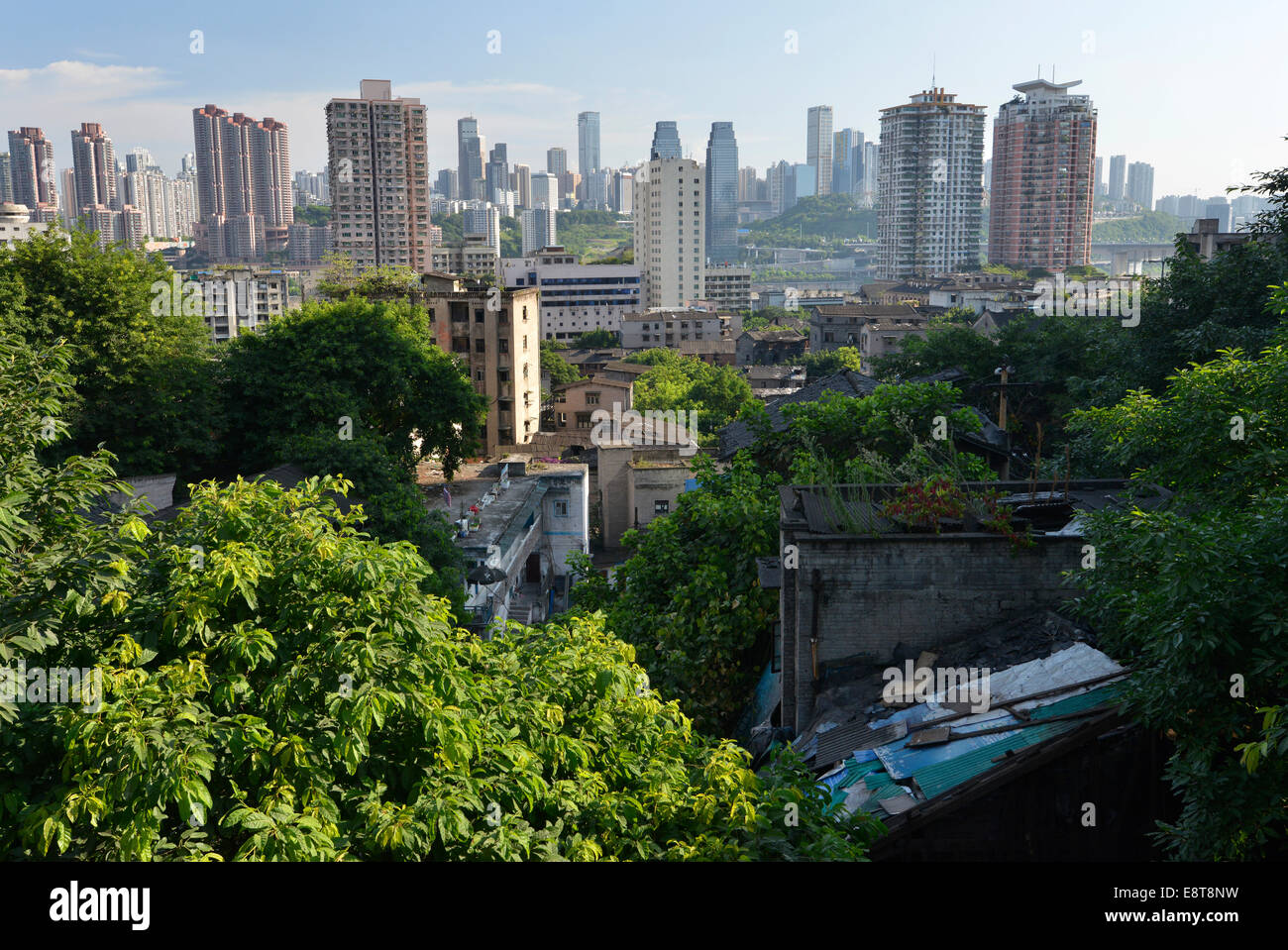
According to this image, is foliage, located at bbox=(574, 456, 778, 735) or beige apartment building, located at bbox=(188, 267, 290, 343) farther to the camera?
beige apartment building, located at bbox=(188, 267, 290, 343)

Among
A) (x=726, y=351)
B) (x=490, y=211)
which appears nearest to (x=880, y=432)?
(x=726, y=351)

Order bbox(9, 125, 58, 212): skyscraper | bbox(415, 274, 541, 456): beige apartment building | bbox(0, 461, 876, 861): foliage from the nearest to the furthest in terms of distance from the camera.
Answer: bbox(0, 461, 876, 861): foliage < bbox(415, 274, 541, 456): beige apartment building < bbox(9, 125, 58, 212): skyscraper

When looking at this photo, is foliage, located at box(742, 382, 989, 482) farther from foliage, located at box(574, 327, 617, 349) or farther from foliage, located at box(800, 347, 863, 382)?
foliage, located at box(574, 327, 617, 349)

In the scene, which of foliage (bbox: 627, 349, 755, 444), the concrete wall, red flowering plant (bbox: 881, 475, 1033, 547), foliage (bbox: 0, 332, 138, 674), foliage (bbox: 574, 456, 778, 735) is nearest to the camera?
foliage (bbox: 0, 332, 138, 674)

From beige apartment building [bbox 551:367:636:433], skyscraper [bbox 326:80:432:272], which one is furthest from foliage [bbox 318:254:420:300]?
skyscraper [bbox 326:80:432:272]

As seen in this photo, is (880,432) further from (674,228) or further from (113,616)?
(674,228)

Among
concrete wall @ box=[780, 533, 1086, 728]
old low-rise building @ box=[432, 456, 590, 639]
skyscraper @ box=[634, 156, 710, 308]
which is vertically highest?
skyscraper @ box=[634, 156, 710, 308]

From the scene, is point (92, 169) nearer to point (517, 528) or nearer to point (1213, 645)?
point (517, 528)

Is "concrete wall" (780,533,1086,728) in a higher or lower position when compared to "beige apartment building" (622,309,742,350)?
lower
